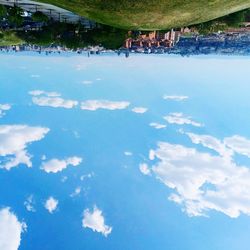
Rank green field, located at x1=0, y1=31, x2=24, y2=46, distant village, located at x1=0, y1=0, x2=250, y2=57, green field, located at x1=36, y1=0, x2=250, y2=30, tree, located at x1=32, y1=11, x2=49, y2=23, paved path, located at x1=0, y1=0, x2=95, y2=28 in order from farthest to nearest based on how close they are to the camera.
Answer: distant village, located at x1=0, y1=0, x2=250, y2=57
green field, located at x1=0, y1=31, x2=24, y2=46
paved path, located at x1=0, y1=0, x2=95, y2=28
tree, located at x1=32, y1=11, x2=49, y2=23
green field, located at x1=36, y1=0, x2=250, y2=30

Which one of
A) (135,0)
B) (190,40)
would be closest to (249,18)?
(190,40)

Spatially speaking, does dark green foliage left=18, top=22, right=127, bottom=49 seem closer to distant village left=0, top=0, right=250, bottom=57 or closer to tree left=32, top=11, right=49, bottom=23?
tree left=32, top=11, right=49, bottom=23

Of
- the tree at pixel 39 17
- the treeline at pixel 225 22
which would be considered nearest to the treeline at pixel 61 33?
the tree at pixel 39 17

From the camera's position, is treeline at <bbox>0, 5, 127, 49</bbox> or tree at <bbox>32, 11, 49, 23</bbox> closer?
tree at <bbox>32, 11, 49, 23</bbox>

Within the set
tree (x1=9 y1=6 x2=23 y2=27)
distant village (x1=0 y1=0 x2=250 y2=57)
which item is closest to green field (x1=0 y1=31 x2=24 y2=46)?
tree (x1=9 y1=6 x2=23 y2=27)

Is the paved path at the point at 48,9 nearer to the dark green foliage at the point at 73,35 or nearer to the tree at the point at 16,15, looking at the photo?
the dark green foliage at the point at 73,35

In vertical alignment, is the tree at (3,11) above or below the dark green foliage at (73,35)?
above

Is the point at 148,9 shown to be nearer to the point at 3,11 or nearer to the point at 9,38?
the point at 3,11

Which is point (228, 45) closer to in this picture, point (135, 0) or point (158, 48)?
point (158, 48)
